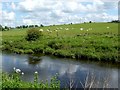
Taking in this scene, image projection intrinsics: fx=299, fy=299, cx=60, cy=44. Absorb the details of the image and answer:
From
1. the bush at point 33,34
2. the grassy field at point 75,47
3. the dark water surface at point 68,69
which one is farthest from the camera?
the bush at point 33,34

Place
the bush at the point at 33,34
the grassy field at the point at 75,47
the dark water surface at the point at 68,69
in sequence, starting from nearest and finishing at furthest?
the dark water surface at the point at 68,69 → the grassy field at the point at 75,47 → the bush at the point at 33,34

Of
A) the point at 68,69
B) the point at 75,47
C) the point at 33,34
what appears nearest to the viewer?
the point at 68,69

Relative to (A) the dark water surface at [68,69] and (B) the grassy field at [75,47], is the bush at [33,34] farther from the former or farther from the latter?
(A) the dark water surface at [68,69]

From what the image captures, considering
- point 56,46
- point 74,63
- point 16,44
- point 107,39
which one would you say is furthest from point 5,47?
point 74,63

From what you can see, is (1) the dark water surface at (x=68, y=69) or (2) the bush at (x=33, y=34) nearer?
(1) the dark water surface at (x=68, y=69)

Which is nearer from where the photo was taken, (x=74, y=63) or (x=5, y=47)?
(x=74, y=63)

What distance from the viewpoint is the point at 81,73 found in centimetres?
2748

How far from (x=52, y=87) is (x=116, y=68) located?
18.6m

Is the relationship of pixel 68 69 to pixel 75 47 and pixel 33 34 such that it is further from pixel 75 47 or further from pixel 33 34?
pixel 33 34

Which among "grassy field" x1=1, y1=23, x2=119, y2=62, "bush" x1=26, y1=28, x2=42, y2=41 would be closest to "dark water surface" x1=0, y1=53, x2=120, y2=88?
"grassy field" x1=1, y1=23, x2=119, y2=62

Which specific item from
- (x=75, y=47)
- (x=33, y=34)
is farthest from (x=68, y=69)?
(x=33, y=34)

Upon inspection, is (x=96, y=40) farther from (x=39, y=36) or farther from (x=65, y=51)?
(x=39, y=36)

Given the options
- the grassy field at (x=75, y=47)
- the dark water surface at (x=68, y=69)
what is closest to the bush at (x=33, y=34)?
the grassy field at (x=75, y=47)

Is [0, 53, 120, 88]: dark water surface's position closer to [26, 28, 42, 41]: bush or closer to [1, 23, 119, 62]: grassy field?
[1, 23, 119, 62]: grassy field
